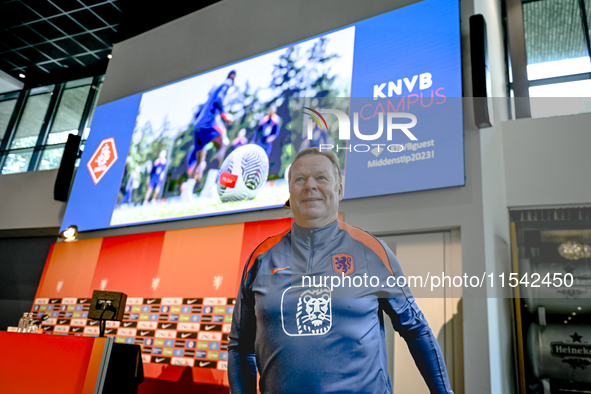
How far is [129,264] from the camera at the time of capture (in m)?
4.39

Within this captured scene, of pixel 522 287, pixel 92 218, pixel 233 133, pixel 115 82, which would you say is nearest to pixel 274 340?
pixel 522 287

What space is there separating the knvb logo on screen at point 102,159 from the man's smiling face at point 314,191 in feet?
11.7

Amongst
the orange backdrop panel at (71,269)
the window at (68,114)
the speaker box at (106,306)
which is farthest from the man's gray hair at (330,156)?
the window at (68,114)

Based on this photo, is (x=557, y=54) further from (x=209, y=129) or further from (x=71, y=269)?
(x=71, y=269)

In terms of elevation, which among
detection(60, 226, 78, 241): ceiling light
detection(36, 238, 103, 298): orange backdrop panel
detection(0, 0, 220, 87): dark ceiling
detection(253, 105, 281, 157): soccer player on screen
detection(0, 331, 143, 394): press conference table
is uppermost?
detection(0, 0, 220, 87): dark ceiling

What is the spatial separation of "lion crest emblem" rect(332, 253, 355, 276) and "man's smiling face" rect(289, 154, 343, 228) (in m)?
0.20

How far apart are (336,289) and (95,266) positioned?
3.61m

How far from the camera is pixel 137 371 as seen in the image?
10.5 feet

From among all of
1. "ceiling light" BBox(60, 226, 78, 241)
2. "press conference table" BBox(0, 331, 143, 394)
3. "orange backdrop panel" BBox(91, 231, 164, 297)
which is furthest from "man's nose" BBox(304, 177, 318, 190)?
"ceiling light" BBox(60, 226, 78, 241)

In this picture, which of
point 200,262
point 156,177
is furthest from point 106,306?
point 156,177

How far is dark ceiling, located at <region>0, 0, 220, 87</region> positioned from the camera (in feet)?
19.2

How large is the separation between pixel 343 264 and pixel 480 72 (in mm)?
1835

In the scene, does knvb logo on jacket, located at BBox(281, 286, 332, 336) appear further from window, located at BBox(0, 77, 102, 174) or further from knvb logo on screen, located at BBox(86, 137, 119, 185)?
window, located at BBox(0, 77, 102, 174)

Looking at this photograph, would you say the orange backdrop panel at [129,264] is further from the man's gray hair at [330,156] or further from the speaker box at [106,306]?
the man's gray hair at [330,156]
